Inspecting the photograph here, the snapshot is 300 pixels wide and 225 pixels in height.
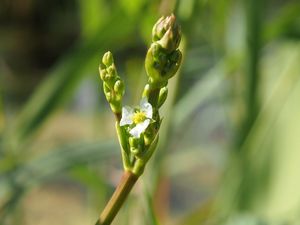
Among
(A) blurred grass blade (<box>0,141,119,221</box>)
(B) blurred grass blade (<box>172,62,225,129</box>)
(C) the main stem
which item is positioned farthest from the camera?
(B) blurred grass blade (<box>172,62,225,129</box>)

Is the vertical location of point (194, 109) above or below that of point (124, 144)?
below

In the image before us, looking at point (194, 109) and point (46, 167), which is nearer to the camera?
point (46, 167)

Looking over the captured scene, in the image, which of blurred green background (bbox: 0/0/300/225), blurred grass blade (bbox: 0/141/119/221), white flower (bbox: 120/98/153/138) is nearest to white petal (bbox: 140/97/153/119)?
white flower (bbox: 120/98/153/138)

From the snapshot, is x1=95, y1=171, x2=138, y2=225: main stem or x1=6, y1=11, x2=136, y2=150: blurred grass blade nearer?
x1=95, y1=171, x2=138, y2=225: main stem

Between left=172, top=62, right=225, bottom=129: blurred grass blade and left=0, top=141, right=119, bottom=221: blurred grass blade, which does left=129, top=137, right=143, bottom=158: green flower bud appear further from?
left=172, top=62, right=225, bottom=129: blurred grass blade

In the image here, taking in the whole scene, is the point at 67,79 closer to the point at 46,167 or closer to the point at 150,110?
the point at 46,167

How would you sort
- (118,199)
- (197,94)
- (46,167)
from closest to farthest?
(118,199), (46,167), (197,94)

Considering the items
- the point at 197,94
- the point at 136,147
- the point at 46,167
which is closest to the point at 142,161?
the point at 136,147
